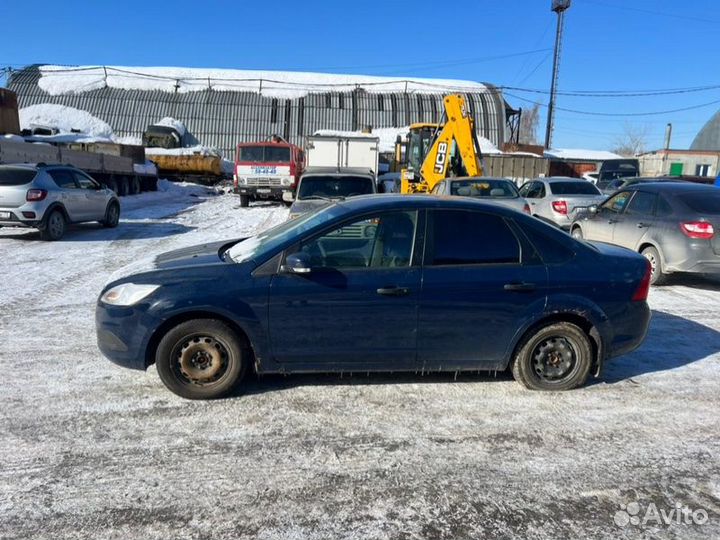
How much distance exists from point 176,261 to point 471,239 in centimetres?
240

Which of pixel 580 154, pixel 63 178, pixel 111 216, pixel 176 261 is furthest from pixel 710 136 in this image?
pixel 176 261

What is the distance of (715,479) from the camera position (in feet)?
9.83

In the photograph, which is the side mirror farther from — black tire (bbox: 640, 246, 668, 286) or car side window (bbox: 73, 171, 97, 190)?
car side window (bbox: 73, 171, 97, 190)

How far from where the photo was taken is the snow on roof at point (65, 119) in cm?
3756

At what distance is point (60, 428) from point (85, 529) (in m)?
1.15

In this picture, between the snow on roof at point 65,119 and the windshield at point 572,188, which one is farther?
the snow on roof at point 65,119

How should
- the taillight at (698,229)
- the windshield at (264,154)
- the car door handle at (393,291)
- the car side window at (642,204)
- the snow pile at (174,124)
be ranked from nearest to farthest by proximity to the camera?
1. the car door handle at (393,291)
2. the taillight at (698,229)
3. the car side window at (642,204)
4. the windshield at (264,154)
5. the snow pile at (174,124)

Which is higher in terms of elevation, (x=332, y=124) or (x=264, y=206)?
(x=332, y=124)

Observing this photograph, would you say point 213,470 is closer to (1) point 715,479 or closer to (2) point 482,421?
(2) point 482,421

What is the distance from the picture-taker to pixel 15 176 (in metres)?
10.3

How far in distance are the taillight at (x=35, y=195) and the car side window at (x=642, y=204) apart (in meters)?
11.2

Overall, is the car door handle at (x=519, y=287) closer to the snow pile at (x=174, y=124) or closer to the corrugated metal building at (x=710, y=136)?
the snow pile at (x=174, y=124)

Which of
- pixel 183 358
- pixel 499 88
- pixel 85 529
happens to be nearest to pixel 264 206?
pixel 183 358

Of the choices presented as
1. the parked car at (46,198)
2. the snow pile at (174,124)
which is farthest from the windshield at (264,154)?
the snow pile at (174,124)
